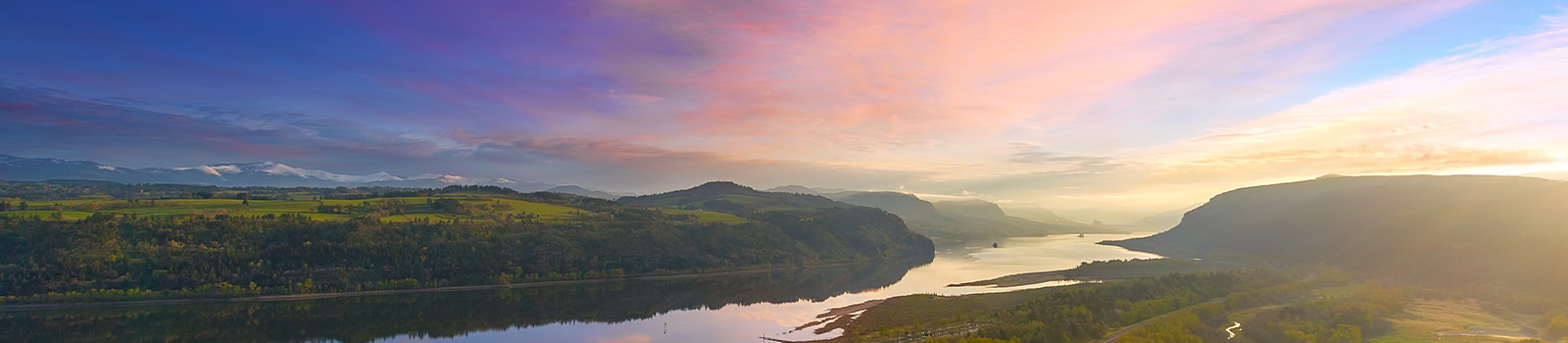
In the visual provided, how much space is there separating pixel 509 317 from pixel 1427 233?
Result: 14258 centimetres

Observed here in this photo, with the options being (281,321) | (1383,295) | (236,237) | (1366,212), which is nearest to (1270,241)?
(1366,212)

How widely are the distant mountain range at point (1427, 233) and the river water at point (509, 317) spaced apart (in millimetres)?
56779

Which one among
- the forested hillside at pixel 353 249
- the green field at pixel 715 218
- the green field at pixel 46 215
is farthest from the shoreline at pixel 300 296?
the green field at pixel 715 218

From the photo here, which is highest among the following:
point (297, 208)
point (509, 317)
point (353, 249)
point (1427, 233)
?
point (297, 208)

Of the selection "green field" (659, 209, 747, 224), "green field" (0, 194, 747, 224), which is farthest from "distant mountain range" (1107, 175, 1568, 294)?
"green field" (0, 194, 747, 224)

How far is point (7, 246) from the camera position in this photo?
238ft

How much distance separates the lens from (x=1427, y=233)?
11038 centimetres

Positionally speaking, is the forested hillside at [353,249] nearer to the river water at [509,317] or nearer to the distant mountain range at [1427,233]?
the river water at [509,317]

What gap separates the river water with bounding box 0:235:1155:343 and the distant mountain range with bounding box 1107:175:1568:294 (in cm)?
5678

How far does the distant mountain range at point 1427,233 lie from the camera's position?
85312 mm

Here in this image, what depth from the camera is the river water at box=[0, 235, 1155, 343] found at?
59.1 m

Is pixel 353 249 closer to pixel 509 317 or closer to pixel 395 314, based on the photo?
pixel 395 314

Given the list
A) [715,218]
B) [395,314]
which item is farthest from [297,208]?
[715,218]

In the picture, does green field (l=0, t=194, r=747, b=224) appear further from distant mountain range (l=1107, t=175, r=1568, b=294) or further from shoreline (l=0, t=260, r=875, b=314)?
distant mountain range (l=1107, t=175, r=1568, b=294)
